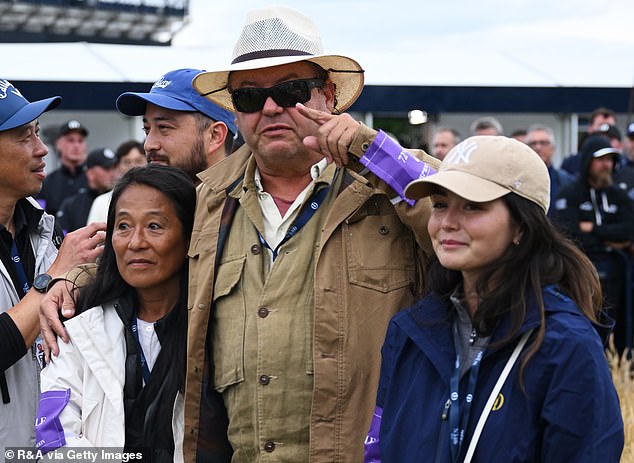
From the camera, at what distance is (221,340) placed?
10.2ft

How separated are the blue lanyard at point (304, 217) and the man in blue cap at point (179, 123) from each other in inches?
41.0

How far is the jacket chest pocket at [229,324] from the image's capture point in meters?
3.05

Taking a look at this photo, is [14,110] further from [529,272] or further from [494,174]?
[529,272]

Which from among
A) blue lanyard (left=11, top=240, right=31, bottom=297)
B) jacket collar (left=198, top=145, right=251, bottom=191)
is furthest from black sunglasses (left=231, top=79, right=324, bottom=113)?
blue lanyard (left=11, top=240, right=31, bottom=297)

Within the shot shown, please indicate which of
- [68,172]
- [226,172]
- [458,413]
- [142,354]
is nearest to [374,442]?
[458,413]

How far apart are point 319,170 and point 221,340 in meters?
0.68

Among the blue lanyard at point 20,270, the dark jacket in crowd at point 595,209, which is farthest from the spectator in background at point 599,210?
the blue lanyard at point 20,270

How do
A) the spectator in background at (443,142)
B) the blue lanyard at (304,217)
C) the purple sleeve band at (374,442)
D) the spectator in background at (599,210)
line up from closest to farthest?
the purple sleeve band at (374,442) → the blue lanyard at (304,217) → the spectator in background at (599,210) → the spectator in background at (443,142)

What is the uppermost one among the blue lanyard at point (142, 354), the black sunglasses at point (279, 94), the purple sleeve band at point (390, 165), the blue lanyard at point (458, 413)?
the black sunglasses at point (279, 94)

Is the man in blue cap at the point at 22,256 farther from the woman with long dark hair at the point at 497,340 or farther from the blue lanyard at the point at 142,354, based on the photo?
the woman with long dark hair at the point at 497,340

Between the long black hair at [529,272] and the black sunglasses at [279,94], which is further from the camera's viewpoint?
the black sunglasses at [279,94]

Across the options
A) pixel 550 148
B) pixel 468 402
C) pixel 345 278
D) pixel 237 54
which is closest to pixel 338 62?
pixel 237 54

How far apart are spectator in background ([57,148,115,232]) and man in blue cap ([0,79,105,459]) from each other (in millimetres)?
4899

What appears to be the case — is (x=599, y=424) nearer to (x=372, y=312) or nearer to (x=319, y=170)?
(x=372, y=312)
